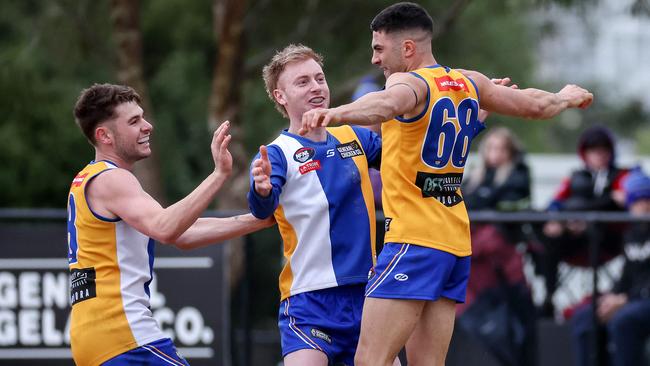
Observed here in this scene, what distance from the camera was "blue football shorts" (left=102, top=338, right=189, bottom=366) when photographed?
211 inches

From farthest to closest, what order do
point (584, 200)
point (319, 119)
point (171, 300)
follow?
point (584, 200), point (171, 300), point (319, 119)

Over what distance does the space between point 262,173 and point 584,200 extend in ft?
16.9

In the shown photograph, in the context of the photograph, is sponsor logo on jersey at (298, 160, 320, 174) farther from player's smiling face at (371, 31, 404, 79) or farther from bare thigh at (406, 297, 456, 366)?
bare thigh at (406, 297, 456, 366)

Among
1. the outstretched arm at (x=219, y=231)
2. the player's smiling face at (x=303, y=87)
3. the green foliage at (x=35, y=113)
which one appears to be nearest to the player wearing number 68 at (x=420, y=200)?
the player's smiling face at (x=303, y=87)

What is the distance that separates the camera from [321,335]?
562cm

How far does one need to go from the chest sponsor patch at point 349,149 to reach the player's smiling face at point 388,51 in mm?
548

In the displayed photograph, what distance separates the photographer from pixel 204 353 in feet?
30.2

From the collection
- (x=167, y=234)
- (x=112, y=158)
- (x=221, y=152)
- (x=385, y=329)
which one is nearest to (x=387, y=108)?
(x=221, y=152)

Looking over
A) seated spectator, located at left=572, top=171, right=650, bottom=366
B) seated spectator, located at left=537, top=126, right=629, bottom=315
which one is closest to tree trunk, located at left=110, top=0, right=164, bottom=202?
seated spectator, located at left=537, top=126, right=629, bottom=315

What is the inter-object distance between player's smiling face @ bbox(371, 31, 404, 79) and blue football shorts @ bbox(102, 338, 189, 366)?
1.74m

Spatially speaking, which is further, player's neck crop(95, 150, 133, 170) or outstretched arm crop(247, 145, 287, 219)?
player's neck crop(95, 150, 133, 170)

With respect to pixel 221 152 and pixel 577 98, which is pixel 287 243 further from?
pixel 577 98

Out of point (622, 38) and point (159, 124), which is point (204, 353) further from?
point (622, 38)

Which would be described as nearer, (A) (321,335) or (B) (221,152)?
(B) (221,152)
